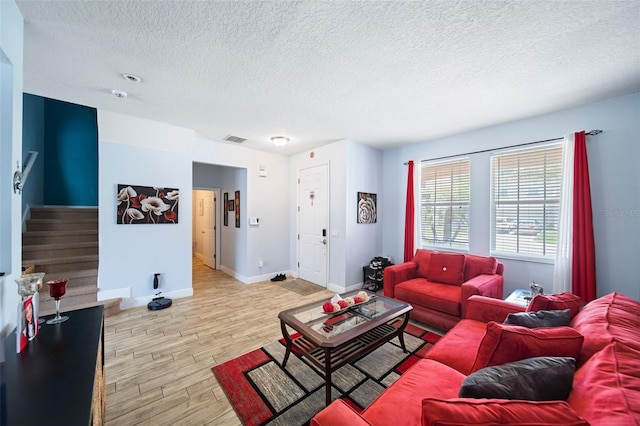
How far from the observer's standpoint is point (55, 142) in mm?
4766

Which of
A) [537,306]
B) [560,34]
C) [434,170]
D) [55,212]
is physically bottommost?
[537,306]

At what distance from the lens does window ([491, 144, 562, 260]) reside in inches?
123

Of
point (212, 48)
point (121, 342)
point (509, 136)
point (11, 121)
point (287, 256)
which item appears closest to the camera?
point (11, 121)

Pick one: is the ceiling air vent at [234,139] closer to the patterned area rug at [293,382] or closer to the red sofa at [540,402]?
the patterned area rug at [293,382]

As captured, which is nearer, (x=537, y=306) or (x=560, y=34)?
(x=537, y=306)

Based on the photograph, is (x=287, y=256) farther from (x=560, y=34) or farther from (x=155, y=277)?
(x=560, y=34)

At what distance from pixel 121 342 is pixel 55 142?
15.3 feet

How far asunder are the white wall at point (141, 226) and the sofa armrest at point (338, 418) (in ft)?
11.9

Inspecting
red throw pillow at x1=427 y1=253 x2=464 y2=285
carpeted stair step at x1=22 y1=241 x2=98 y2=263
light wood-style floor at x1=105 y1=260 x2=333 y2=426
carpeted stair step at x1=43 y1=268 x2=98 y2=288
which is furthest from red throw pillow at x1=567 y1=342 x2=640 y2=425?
carpeted stair step at x1=22 y1=241 x2=98 y2=263

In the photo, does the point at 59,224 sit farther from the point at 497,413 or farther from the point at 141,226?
the point at 497,413

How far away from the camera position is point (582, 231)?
279cm

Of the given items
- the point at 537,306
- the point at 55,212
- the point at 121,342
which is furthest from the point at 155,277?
the point at 537,306

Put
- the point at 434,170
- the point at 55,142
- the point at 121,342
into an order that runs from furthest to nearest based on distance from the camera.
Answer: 1. the point at 55,142
2. the point at 434,170
3. the point at 121,342

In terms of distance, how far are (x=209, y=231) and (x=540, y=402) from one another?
6674 mm
